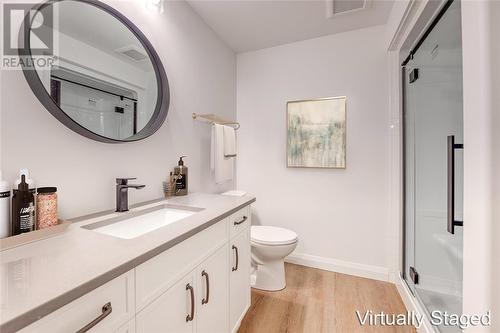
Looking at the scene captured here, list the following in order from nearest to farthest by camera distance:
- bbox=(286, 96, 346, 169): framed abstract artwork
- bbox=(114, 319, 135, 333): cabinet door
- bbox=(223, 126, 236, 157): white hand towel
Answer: bbox=(114, 319, 135, 333): cabinet door, bbox=(223, 126, 236, 157): white hand towel, bbox=(286, 96, 346, 169): framed abstract artwork

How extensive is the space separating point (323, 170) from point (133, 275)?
2.00 m

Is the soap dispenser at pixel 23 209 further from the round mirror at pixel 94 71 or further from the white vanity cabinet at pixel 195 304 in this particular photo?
the white vanity cabinet at pixel 195 304

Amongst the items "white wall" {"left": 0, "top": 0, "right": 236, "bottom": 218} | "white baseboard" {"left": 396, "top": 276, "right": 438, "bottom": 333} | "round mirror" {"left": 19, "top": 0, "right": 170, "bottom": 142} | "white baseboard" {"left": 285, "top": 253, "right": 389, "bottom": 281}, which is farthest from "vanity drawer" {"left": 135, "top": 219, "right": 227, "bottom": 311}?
"white baseboard" {"left": 285, "top": 253, "right": 389, "bottom": 281}

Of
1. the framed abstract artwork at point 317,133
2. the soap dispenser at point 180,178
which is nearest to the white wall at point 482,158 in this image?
the framed abstract artwork at point 317,133

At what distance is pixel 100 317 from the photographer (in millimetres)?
564

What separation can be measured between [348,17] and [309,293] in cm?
239

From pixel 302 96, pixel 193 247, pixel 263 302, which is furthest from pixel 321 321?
pixel 302 96

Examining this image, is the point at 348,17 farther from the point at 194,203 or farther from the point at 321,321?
the point at 321,321

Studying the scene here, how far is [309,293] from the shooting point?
6.24 ft

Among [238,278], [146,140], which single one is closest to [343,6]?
[146,140]

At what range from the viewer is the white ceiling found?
1823 mm

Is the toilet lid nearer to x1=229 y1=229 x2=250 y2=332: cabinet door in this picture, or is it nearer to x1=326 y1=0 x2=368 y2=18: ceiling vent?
x1=229 y1=229 x2=250 y2=332: cabinet door

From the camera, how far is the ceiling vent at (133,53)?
131 centimetres

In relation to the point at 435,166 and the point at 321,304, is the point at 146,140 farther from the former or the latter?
the point at 435,166
